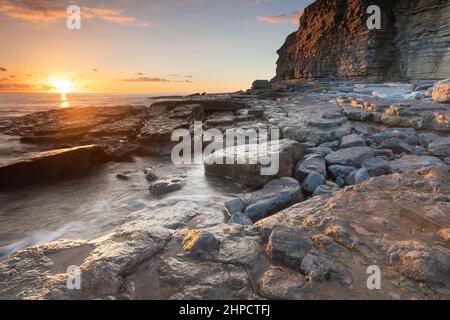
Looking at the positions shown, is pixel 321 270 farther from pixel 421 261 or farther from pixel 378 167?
pixel 378 167

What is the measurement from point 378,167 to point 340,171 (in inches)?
19.5

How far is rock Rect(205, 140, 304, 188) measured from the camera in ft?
14.0

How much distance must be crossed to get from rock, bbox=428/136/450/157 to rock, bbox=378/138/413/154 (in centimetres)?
29

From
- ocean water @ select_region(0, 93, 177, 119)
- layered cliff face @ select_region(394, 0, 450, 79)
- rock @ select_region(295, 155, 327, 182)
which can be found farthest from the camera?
ocean water @ select_region(0, 93, 177, 119)

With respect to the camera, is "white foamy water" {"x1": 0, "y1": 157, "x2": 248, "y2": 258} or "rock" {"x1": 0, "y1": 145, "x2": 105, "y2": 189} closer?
"white foamy water" {"x1": 0, "y1": 157, "x2": 248, "y2": 258}

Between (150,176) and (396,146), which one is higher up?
(396,146)

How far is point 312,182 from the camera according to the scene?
377 cm

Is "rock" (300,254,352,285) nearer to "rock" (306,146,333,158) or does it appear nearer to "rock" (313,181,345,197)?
"rock" (313,181,345,197)

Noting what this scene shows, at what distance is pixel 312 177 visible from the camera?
3824 millimetres

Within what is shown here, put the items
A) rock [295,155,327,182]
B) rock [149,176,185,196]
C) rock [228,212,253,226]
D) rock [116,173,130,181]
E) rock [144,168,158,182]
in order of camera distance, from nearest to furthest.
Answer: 1. rock [228,212,253,226]
2. rock [295,155,327,182]
3. rock [149,176,185,196]
4. rock [144,168,158,182]
5. rock [116,173,130,181]

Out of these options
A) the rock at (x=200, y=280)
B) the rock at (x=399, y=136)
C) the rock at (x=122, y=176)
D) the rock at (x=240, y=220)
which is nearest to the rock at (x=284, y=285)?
the rock at (x=200, y=280)

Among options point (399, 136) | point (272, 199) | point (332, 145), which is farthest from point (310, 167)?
point (399, 136)

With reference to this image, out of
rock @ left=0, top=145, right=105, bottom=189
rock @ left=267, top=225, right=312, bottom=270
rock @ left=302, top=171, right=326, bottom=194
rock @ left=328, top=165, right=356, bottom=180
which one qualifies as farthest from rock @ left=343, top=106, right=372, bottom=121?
rock @ left=0, top=145, right=105, bottom=189

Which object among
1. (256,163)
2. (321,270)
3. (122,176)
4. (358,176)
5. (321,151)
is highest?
(321,151)
